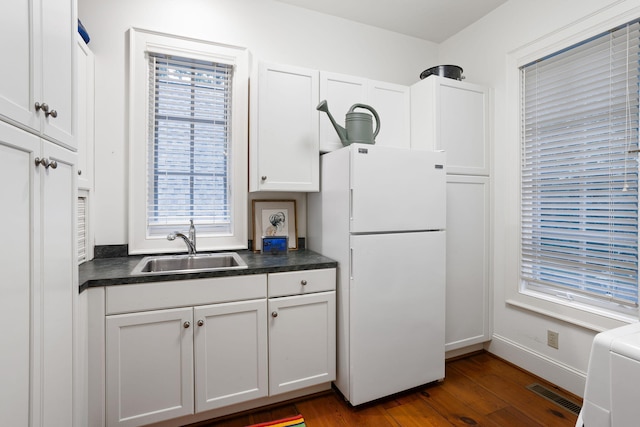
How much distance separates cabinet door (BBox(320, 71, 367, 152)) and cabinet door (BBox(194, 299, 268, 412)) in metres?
1.19

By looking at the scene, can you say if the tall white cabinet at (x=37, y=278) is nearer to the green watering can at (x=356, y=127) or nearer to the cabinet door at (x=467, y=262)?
the green watering can at (x=356, y=127)

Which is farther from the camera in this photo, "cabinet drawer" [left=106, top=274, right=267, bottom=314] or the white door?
the white door

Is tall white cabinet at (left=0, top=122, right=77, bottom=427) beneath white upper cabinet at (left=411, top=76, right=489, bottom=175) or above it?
beneath

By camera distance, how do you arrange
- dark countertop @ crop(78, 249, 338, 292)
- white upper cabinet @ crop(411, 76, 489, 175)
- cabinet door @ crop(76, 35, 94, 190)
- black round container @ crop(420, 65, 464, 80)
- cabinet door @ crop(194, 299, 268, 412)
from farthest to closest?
black round container @ crop(420, 65, 464, 80) < white upper cabinet @ crop(411, 76, 489, 175) < cabinet door @ crop(76, 35, 94, 190) < cabinet door @ crop(194, 299, 268, 412) < dark countertop @ crop(78, 249, 338, 292)

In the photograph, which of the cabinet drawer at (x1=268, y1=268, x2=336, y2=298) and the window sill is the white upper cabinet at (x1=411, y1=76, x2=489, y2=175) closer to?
the window sill

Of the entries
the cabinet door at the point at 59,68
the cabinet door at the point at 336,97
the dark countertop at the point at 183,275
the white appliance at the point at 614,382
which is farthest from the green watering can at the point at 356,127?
the white appliance at the point at 614,382

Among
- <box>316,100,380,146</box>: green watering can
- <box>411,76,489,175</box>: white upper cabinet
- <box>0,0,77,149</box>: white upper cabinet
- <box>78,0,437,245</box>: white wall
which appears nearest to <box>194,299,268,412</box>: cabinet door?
<box>78,0,437,245</box>: white wall

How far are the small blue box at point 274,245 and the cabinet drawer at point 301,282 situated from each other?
0.40 metres

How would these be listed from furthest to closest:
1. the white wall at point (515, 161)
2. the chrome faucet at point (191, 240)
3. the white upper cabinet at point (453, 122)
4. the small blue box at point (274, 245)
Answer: the white upper cabinet at point (453, 122) < the small blue box at point (274, 245) < the chrome faucet at point (191, 240) < the white wall at point (515, 161)

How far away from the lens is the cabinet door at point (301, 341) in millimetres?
1809

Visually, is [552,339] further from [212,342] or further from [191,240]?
[191,240]

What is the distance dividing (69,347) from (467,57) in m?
3.31

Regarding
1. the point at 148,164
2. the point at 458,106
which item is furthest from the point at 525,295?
the point at 148,164

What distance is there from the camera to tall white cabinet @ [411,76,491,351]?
2369 mm
